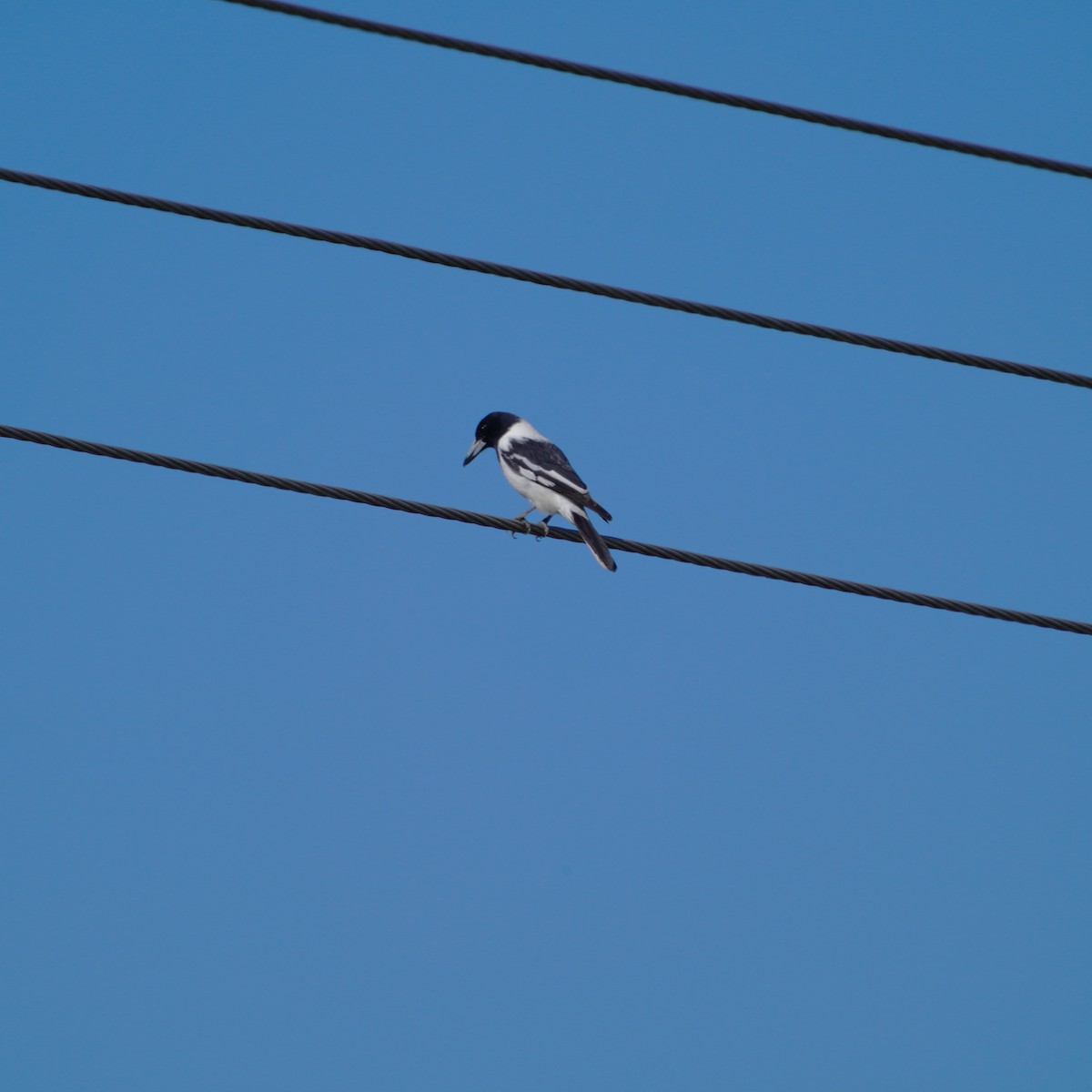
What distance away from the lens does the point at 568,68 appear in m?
6.17

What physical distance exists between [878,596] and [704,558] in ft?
2.72

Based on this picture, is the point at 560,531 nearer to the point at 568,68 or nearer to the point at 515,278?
the point at 515,278

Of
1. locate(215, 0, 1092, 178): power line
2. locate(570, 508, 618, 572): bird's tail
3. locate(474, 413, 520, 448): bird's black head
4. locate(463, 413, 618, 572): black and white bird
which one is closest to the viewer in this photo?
locate(215, 0, 1092, 178): power line

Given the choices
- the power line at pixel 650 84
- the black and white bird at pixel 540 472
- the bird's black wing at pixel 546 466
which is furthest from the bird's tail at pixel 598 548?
the power line at pixel 650 84

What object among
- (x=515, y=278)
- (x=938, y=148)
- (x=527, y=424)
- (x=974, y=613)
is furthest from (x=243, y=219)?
(x=527, y=424)

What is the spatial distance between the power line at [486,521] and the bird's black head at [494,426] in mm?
5107

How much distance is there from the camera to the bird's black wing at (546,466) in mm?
9664

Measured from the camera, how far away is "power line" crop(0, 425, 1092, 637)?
6.02 meters

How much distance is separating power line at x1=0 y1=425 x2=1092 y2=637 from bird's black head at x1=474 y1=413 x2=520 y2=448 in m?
5.11

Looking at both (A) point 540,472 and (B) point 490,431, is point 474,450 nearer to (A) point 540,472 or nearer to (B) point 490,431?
(B) point 490,431

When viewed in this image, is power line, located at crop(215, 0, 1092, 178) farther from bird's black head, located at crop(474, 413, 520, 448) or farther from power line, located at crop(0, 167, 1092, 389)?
bird's black head, located at crop(474, 413, 520, 448)

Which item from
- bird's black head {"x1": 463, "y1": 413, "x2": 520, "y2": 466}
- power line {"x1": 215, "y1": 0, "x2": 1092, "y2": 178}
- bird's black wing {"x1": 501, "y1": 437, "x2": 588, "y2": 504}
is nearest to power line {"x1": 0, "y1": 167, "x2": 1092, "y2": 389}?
power line {"x1": 215, "y1": 0, "x2": 1092, "y2": 178}

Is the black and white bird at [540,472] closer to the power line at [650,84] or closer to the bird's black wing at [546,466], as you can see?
the bird's black wing at [546,466]

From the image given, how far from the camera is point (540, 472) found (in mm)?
10250
